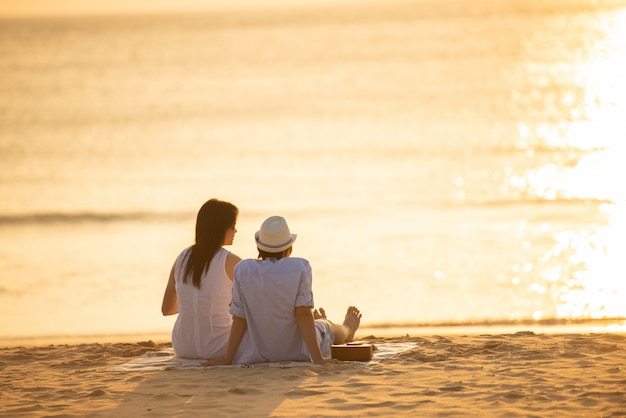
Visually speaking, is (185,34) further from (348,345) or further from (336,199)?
(348,345)

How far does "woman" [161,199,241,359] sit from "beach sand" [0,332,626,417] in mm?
312

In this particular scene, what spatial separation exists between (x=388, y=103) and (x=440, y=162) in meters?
12.4

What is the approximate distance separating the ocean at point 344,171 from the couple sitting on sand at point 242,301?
9.68 feet

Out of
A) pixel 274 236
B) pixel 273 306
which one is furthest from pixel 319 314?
pixel 274 236

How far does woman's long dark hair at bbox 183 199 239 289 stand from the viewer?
7.88 m

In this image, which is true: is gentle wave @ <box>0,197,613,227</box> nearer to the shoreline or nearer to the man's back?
the shoreline

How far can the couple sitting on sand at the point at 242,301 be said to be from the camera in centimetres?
773

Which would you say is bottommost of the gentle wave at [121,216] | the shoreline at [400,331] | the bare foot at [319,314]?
the shoreline at [400,331]

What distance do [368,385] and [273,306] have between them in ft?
3.10

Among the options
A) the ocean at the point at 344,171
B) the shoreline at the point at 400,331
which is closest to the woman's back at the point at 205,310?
Answer: the shoreline at the point at 400,331

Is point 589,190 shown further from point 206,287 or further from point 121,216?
point 206,287

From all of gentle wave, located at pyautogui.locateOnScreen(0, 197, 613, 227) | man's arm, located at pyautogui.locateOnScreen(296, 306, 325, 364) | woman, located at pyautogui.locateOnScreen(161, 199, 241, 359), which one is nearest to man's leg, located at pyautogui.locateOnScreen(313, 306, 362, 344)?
man's arm, located at pyautogui.locateOnScreen(296, 306, 325, 364)

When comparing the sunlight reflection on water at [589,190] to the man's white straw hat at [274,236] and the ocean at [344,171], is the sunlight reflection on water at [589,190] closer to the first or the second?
the ocean at [344,171]

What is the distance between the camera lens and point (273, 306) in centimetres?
779
